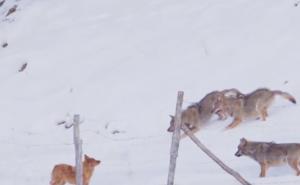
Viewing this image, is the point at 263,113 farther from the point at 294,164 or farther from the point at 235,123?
the point at 294,164

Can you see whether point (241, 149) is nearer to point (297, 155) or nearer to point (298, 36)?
point (297, 155)

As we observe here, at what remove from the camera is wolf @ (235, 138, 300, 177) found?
11.8 m

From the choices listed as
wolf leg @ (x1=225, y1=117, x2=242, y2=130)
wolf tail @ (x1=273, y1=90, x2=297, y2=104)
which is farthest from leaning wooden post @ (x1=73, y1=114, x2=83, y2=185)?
wolf tail @ (x1=273, y1=90, x2=297, y2=104)

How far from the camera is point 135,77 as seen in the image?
16.6 metres

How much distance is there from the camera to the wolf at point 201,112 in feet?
48.5

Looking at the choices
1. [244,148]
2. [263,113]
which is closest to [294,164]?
[244,148]

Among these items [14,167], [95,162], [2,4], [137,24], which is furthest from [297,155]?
[2,4]

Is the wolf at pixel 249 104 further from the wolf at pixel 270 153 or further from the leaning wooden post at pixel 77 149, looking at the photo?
the leaning wooden post at pixel 77 149

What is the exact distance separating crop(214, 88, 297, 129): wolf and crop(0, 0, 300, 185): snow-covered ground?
0.18m

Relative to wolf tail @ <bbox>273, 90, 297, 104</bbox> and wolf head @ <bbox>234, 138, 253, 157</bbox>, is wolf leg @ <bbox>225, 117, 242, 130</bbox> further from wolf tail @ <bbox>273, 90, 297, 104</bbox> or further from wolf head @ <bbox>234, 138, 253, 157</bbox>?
wolf head @ <bbox>234, 138, 253, 157</bbox>

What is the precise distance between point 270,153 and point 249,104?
7.97 ft

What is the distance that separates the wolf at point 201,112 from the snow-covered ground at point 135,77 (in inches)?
8.8

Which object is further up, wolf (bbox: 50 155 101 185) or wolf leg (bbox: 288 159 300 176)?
wolf (bbox: 50 155 101 185)

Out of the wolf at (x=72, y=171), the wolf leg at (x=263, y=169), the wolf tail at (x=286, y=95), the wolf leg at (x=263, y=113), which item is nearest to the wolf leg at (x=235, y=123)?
the wolf leg at (x=263, y=113)
